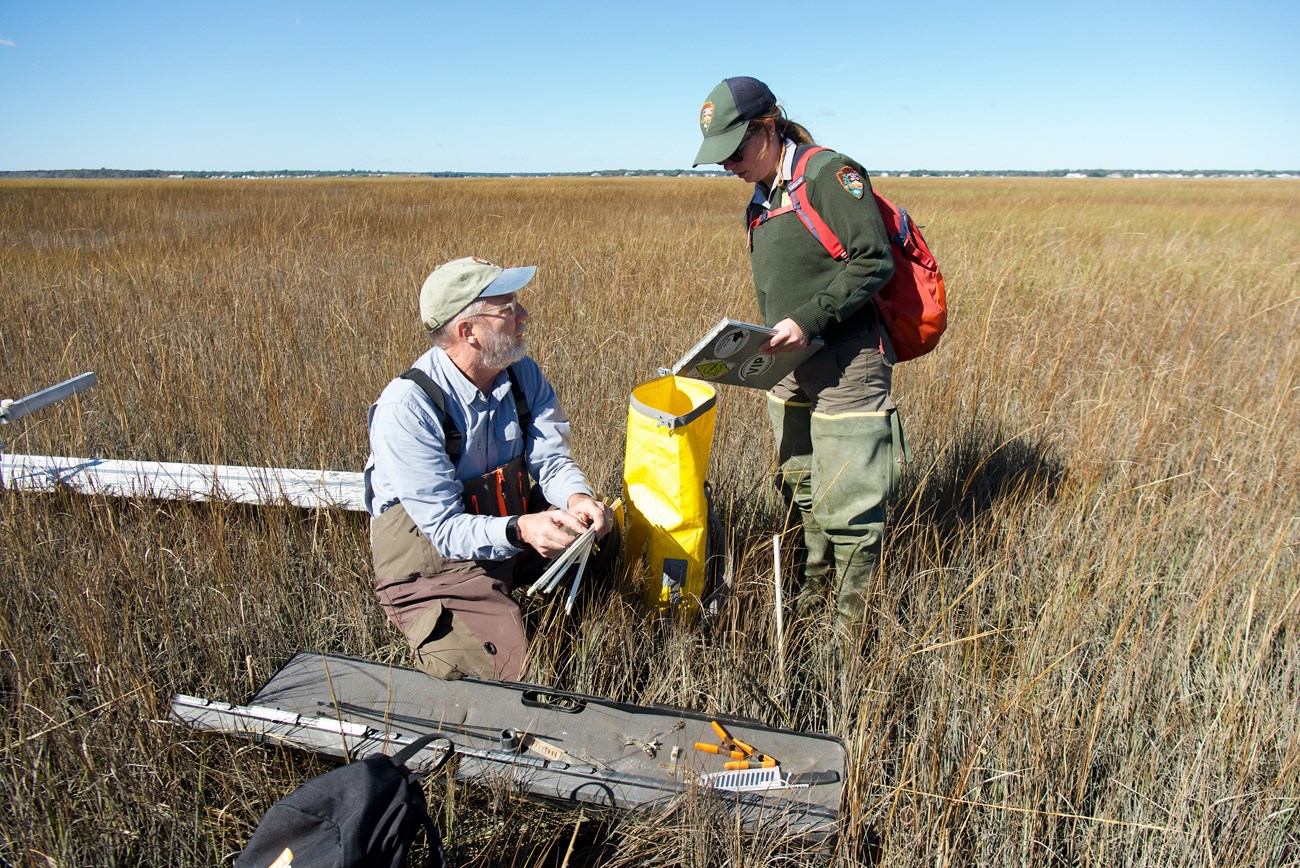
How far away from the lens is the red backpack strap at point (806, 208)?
2.14 meters

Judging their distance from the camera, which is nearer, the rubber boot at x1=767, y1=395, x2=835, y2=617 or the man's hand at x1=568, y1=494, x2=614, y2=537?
the man's hand at x1=568, y1=494, x2=614, y2=537

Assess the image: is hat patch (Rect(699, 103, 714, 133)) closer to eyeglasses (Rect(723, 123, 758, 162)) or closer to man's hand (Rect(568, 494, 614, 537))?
eyeglasses (Rect(723, 123, 758, 162))

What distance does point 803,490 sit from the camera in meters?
2.69

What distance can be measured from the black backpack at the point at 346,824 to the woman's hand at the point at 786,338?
143 centimetres

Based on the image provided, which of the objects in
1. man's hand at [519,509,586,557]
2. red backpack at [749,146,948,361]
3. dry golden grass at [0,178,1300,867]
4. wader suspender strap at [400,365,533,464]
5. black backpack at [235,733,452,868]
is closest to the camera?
black backpack at [235,733,452,868]

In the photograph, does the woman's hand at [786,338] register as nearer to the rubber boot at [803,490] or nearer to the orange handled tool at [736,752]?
the rubber boot at [803,490]

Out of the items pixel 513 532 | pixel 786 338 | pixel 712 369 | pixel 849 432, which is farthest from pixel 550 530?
pixel 849 432

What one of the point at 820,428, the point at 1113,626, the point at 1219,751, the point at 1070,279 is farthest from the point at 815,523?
the point at 1070,279

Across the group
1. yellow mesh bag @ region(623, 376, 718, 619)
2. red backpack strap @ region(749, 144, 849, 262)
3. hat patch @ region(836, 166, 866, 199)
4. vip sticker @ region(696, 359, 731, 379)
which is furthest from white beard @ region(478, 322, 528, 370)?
hat patch @ region(836, 166, 866, 199)

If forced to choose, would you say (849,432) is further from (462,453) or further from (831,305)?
(462,453)

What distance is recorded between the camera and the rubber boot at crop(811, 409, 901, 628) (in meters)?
2.25

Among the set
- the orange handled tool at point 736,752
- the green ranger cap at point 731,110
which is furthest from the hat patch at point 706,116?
the orange handled tool at point 736,752

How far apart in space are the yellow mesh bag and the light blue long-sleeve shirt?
0.19 m

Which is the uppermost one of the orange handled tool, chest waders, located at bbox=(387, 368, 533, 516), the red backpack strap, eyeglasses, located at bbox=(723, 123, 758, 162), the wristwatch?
eyeglasses, located at bbox=(723, 123, 758, 162)
